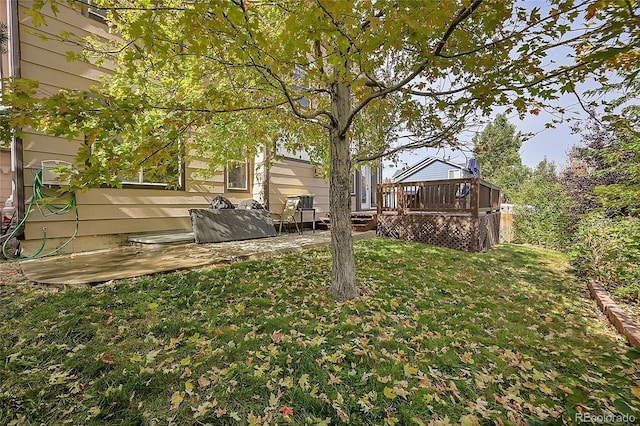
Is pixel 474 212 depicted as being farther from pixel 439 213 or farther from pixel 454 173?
pixel 454 173

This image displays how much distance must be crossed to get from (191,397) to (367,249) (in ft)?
15.1

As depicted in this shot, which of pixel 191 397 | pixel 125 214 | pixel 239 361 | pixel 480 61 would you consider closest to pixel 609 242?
pixel 480 61

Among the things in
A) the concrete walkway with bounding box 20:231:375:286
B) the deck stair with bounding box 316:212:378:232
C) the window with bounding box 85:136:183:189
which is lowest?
the concrete walkway with bounding box 20:231:375:286

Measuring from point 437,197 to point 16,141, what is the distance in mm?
8524

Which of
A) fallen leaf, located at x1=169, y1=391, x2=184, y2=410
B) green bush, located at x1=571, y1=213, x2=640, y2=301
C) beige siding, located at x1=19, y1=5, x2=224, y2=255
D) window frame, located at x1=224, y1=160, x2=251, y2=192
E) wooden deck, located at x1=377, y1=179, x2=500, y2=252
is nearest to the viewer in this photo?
fallen leaf, located at x1=169, y1=391, x2=184, y2=410

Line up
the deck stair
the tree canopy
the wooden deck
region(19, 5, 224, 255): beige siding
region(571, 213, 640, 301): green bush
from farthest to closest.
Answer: the deck stair → the wooden deck → region(19, 5, 224, 255): beige siding → region(571, 213, 640, 301): green bush → the tree canopy

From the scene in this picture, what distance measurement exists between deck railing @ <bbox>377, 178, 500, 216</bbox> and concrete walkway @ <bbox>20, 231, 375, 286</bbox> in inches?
117

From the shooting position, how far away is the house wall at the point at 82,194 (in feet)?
15.6

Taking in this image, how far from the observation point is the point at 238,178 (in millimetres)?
8297

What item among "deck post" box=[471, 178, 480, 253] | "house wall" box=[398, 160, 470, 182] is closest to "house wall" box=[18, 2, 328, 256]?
"deck post" box=[471, 178, 480, 253]

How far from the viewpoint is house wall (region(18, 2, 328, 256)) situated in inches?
187

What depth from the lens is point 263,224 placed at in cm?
725

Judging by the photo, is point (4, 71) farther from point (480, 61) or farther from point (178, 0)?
point (480, 61)

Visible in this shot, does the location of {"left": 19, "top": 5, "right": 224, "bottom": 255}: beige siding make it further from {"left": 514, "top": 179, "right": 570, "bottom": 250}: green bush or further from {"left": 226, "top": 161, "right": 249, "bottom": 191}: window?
{"left": 514, "top": 179, "right": 570, "bottom": 250}: green bush
